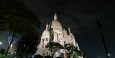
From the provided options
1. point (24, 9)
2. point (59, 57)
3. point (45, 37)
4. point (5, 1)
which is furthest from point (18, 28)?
point (45, 37)

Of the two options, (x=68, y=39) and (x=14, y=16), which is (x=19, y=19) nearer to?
(x=14, y=16)

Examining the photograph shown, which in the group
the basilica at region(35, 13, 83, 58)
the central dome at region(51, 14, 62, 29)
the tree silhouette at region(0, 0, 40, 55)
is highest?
the central dome at region(51, 14, 62, 29)

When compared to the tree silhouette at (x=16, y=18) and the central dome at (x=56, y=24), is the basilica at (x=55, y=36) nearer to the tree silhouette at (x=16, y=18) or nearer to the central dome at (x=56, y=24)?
the central dome at (x=56, y=24)

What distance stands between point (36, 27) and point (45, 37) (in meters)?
50.4

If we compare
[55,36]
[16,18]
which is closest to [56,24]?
[55,36]

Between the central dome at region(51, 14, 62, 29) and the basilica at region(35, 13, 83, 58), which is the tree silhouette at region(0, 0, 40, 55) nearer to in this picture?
the basilica at region(35, 13, 83, 58)

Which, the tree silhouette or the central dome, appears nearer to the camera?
the tree silhouette

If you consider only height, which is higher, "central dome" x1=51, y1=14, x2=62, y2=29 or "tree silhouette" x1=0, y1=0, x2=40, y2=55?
"central dome" x1=51, y1=14, x2=62, y2=29

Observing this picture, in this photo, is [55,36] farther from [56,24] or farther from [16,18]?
[16,18]

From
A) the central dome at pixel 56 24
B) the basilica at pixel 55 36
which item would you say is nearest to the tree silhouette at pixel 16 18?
the basilica at pixel 55 36

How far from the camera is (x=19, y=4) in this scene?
29.7 m

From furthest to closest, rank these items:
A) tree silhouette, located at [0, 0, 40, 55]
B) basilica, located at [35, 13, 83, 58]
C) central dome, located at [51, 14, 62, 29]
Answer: central dome, located at [51, 14, 62, 29] < basilica, located at [35, 13, 83, 58] < tree silhouette, located at [0, 0, 40, 55]

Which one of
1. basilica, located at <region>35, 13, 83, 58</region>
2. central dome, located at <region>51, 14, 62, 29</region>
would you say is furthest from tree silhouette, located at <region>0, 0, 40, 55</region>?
central dome, located at <region>51, 14, 62, 29</region>

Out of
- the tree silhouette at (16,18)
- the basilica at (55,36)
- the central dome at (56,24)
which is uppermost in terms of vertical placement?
the central dome at (56,24)
